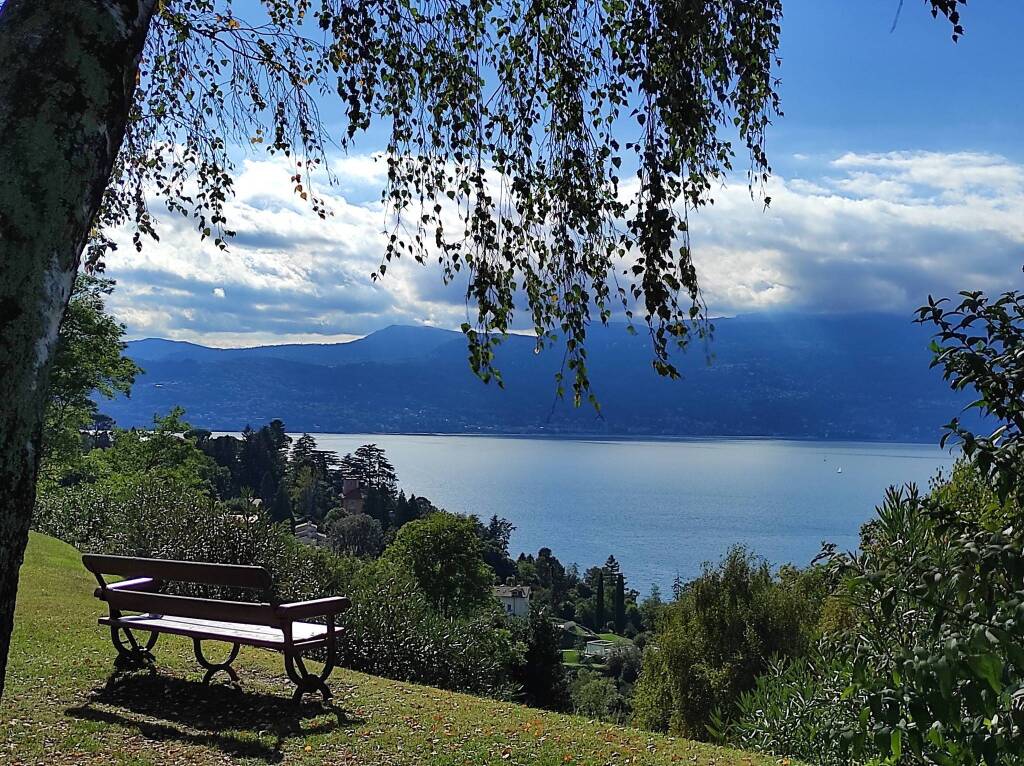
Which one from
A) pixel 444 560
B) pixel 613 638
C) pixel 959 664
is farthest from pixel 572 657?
pixel 959 664

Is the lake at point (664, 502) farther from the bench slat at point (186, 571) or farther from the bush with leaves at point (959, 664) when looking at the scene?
the bush with leaves at point (959, 664)

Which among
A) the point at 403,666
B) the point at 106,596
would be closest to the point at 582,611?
the point at 403,666

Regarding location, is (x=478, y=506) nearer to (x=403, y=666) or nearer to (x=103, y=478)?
(x=103, y=478)

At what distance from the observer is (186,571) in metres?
7.45

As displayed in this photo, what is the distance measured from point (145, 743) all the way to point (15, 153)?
5208 millimetres

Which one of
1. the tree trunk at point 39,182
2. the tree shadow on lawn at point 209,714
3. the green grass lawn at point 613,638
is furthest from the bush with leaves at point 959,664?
the green grass lawn at point 613,638

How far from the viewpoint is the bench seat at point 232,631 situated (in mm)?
6734

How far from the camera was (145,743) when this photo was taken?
19.5 ft

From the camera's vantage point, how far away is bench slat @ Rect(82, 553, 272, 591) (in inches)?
270

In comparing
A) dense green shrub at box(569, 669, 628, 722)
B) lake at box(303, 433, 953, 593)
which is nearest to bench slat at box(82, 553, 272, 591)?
dense green shrub at box(569, 669, 628, 722)

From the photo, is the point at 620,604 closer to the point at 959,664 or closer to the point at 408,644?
the point at 408,644

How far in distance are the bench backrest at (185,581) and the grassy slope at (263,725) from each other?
0.66 metres

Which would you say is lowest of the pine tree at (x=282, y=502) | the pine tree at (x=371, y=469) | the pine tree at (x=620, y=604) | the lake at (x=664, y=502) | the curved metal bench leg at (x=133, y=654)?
the pine tree at (x=620, y=604)

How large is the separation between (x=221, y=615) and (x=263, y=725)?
33.7 inches
